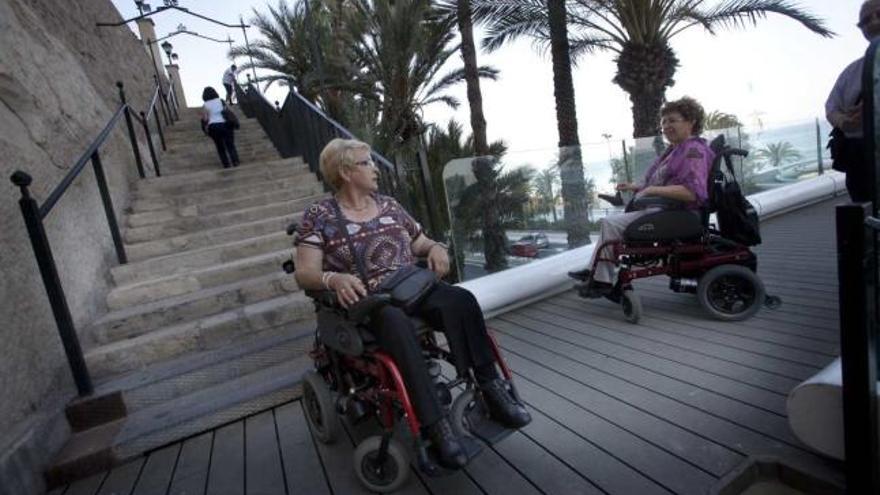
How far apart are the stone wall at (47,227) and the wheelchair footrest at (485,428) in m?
1.84

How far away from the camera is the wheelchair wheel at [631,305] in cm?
299

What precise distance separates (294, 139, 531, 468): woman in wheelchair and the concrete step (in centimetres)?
205

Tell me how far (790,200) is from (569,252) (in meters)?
3.95

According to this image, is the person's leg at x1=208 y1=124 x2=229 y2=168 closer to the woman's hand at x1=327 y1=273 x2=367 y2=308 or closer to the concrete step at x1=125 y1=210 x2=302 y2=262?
the concrete step at x1=125 y1=210 x2=302 y2=262

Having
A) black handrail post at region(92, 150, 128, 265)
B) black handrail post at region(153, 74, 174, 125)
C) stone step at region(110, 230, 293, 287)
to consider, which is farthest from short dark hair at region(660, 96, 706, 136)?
black handrail post at region(153, 74, 174, 125)

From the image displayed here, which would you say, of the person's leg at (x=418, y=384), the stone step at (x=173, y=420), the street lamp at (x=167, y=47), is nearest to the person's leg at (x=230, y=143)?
the stone step at (x=173, y=420)

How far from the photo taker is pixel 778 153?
22.4ft

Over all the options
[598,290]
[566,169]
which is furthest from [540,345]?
[566,169]

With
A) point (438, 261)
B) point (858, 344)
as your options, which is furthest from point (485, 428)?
point (858, 344)

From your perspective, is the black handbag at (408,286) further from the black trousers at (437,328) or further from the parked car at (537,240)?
the parked car at (537,240)

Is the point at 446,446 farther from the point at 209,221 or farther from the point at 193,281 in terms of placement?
the point at 209,221

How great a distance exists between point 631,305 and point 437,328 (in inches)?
66.5

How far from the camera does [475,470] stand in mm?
1806

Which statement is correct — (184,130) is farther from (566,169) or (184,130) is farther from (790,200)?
(790,200)
